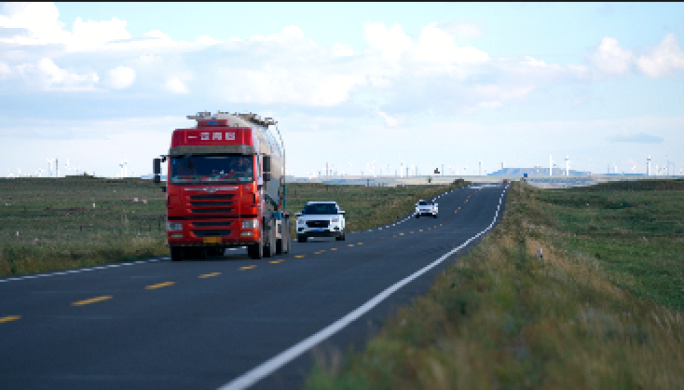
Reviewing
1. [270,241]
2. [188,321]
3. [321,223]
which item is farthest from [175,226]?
[321,223]

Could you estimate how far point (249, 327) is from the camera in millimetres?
11500

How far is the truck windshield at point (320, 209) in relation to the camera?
137 feet

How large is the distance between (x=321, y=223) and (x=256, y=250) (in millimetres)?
14417

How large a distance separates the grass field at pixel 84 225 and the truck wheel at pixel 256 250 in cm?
374

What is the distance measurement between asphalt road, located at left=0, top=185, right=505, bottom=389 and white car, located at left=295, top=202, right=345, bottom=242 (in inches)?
672

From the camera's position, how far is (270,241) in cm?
2728

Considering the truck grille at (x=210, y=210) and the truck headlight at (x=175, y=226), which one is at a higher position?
the truck grille at (x=210, y=210)

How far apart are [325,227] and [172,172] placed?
1608 centimetres

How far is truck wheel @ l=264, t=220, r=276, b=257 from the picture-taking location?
88.9 ft

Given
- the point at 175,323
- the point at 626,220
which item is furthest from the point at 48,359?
the point at 626,220

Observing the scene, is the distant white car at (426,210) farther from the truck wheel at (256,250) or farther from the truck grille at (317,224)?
the truck wheel at (256,250)

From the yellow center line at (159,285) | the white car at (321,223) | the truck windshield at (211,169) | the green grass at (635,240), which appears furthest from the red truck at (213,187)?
the white car at (321,223)

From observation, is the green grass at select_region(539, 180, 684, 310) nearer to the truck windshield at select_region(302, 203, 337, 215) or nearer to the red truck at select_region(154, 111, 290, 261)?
the red truck at select_region(154, 111, 290, 261)

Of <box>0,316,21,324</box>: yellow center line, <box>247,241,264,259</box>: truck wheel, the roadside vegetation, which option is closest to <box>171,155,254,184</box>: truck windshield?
<box>247,241,264,259</box>: truck wheel
